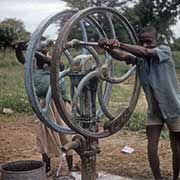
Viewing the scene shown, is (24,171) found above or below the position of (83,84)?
below

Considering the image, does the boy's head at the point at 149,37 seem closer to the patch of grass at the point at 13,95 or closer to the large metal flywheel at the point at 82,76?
the large metal flywheel at the point at 82,76

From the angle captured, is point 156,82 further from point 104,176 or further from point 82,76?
point 104,176

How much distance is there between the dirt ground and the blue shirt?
3.38 ft

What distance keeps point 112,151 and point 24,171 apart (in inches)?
98.5

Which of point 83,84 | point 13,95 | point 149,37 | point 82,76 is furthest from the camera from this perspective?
point 13,95

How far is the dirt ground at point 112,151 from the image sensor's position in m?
5.00

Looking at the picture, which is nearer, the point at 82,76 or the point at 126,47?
the point at 126,47

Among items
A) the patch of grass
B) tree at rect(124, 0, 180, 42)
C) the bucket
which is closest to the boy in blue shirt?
the bucket

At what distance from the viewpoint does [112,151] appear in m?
5.86

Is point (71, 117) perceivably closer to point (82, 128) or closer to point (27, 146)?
point (82, 128)

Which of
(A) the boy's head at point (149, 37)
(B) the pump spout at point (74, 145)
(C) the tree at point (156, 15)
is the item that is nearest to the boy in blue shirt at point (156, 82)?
(A) the boy's head at point (149, 37)

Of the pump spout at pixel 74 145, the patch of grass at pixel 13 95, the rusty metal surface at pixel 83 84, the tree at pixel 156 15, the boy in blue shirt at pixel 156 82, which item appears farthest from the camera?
the tree at pixel 156 15

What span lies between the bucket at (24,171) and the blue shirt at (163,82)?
1.14 m

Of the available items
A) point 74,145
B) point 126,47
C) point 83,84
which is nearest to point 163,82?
point 126,47
